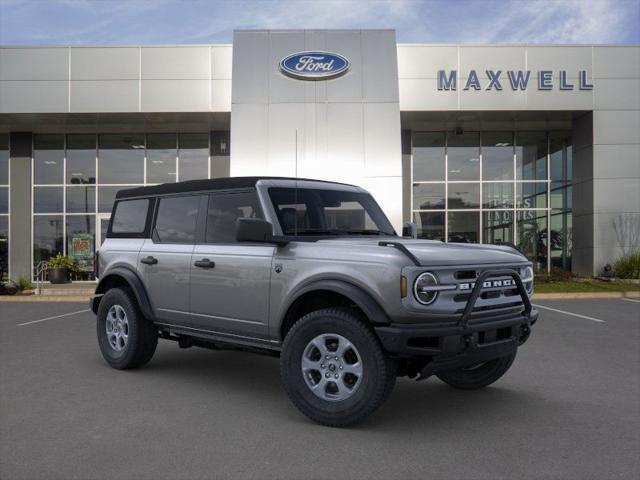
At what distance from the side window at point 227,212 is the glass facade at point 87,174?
16087 mm

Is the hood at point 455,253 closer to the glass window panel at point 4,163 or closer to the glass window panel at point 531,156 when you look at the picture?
the glass window panel at point 531,156

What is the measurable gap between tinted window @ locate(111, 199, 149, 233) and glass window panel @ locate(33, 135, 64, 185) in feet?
53.4

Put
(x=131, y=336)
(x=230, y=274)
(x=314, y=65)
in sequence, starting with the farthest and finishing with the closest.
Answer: (x=314, y=65)
(x=131, y=336)
(x=230, y=274)

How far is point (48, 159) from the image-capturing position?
21.4 meters

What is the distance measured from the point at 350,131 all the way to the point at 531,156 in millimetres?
8615

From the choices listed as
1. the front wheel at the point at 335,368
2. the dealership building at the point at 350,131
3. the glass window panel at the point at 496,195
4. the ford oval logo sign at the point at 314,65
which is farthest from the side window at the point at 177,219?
the glass window panel at the point at 496,195

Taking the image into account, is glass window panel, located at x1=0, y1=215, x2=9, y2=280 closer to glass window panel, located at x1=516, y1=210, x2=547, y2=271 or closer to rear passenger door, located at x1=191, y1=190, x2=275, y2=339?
rear passenger door, located at x1=191, y1=190, x2=275, y2=339

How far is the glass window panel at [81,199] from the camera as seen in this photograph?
21.2 metres

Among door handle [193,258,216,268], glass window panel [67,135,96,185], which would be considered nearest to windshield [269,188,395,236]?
Answer: door handle [193,258,216,268]

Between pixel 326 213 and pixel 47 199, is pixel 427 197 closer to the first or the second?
pixel 47 199

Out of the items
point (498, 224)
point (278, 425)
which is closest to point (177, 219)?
point (278, 425)

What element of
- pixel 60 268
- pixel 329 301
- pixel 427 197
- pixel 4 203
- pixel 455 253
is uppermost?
pixel 427 197

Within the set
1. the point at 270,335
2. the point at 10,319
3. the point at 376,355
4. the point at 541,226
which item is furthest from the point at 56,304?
the point at 541,226

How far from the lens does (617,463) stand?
12.0 feet
